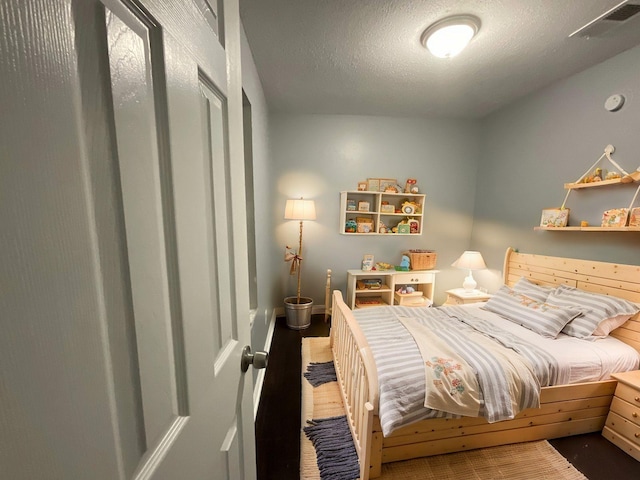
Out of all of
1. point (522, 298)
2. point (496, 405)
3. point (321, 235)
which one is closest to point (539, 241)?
point (522, 298)

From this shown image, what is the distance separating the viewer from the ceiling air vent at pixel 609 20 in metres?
1.40

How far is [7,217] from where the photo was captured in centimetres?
21

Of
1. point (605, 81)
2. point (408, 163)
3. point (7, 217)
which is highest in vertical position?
point (605, 81)

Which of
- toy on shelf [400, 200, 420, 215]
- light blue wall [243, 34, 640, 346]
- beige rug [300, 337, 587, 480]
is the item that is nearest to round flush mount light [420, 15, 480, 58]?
light blue wall [243, 34, 640, 346]

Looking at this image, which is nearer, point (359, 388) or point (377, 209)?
point (359, 388)

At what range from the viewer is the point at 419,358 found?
145 cm

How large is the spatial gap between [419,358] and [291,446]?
0.97m

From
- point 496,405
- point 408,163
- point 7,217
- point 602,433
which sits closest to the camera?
point 7,217

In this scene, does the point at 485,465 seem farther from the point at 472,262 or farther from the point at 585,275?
the point at 472,262

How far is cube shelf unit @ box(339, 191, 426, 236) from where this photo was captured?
326 cm

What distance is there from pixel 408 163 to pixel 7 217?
366cm

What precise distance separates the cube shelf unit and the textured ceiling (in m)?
1.10

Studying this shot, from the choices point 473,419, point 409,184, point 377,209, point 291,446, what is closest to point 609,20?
point 409,184

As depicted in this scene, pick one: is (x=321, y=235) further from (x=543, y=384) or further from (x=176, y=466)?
(x=176, y=466)
